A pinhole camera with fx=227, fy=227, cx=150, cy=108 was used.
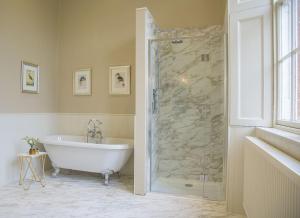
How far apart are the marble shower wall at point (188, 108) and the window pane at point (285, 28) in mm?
1154

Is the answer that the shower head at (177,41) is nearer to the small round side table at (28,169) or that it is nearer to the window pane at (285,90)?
the window pane at (285,90)

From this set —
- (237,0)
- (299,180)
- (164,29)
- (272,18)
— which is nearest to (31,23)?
(164,29)

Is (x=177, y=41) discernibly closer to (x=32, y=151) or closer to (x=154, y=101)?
(x=154, y=101)

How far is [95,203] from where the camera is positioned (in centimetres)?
262

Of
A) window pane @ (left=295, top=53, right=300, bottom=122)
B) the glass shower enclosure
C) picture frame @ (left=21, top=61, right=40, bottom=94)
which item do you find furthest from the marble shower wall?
picture frame @ (left=21, top=61, right=40, bottom=94)

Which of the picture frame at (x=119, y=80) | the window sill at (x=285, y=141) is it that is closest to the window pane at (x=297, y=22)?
the window sill at (x=285, y=141)

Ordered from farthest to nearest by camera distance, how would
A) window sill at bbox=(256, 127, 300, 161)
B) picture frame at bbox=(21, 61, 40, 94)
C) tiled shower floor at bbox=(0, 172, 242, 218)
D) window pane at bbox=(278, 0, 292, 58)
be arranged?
picture frame at bbox=(21, 61, 40, 94), tiled shower floor at bbox=(0, 172, 242, 218), window pane at bbox=(278, 0, 292, 58), window sill at bbox=(256, 127, 300, 161)

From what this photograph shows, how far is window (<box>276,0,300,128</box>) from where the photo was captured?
1.80 meters

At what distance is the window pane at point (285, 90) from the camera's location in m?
1.98

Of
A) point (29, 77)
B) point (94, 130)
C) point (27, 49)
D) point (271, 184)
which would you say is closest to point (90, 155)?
point (94, 130)

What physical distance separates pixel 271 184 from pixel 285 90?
1.11 meters

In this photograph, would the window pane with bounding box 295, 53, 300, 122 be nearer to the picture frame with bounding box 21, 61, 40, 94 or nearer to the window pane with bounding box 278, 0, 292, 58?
the window pane with bounding box 278, 0, 292, 58

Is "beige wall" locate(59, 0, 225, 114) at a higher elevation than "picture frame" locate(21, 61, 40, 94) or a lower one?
higher

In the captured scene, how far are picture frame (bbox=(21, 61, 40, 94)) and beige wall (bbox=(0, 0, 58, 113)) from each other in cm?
7
